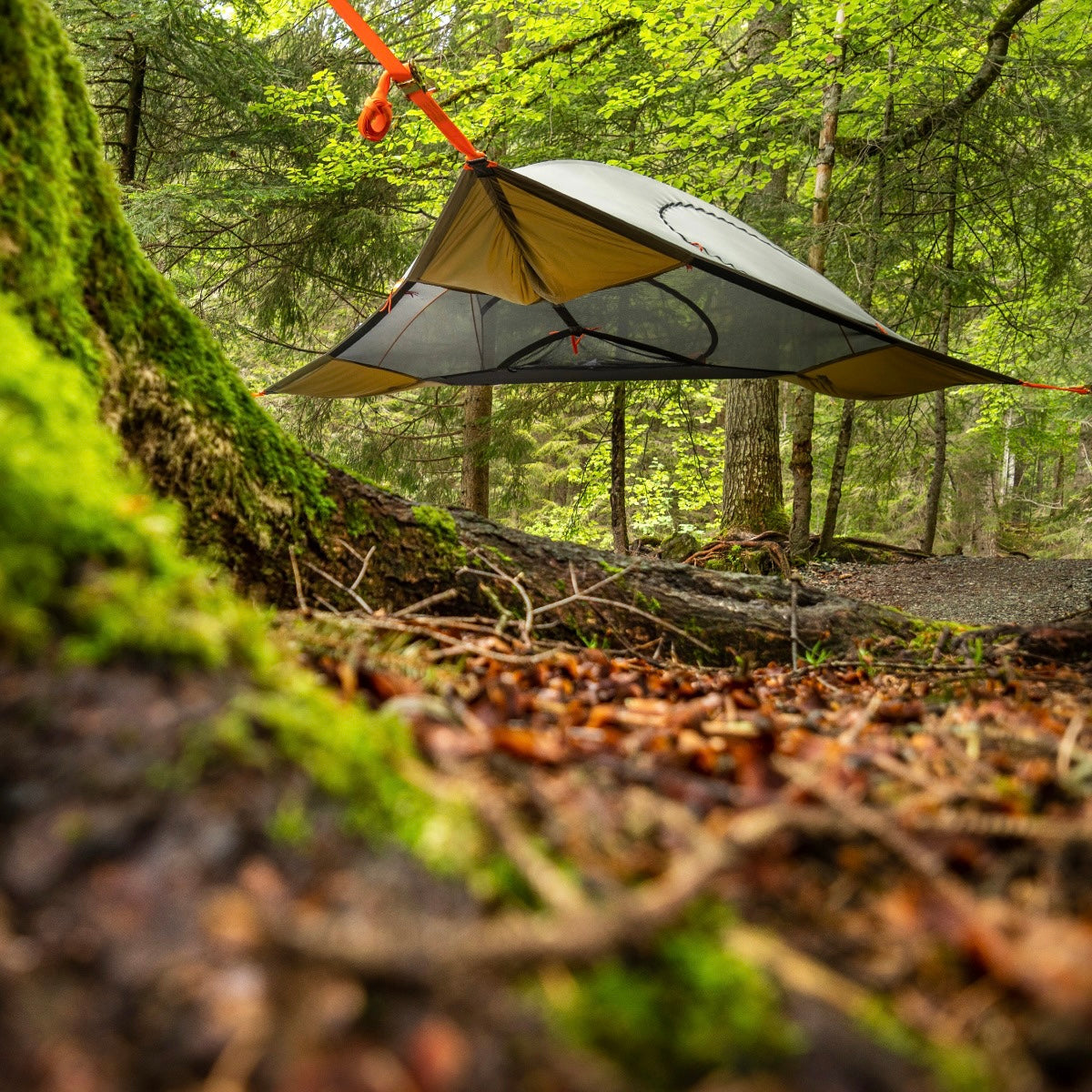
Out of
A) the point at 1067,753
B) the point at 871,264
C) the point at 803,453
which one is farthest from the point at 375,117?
the point at 871,264

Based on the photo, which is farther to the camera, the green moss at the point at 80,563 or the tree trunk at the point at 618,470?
the tree trunk at the point at 618,470

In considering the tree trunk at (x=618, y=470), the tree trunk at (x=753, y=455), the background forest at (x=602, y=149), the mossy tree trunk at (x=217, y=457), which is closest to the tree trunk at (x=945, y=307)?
the background forest at (x=602, y=149)

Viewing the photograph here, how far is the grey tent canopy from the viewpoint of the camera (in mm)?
2922

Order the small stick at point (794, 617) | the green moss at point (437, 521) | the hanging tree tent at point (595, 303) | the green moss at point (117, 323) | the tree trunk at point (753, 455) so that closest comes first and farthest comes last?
1. the green moss at point (117, 323)
2. the green moss at point (437, 521)
3. the small stick at point (794, 617)
4. the hanging tree tent at point (595, 303)
5. the tree trunk at point (753, 455)

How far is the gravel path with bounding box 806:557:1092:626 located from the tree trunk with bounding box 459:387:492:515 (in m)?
3.15

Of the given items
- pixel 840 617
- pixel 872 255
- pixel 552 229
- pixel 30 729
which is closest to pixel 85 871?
pixel 30 729

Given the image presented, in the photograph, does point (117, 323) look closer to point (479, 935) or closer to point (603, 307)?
point (479, 935)

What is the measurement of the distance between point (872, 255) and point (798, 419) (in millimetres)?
1383

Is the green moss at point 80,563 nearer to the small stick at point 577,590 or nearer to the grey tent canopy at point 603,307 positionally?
the small stick at point 577,590

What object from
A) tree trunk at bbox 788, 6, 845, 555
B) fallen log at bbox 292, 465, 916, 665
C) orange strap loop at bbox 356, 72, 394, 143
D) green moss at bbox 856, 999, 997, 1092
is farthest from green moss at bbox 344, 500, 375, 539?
tree trunk at bbox 788, 6, 845, 555

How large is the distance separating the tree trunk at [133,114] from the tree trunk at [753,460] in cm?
540

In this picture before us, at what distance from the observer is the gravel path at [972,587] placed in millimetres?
3822

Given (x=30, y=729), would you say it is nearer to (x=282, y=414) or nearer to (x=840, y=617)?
(x=840, y=617)

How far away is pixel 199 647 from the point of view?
1.62 feet
